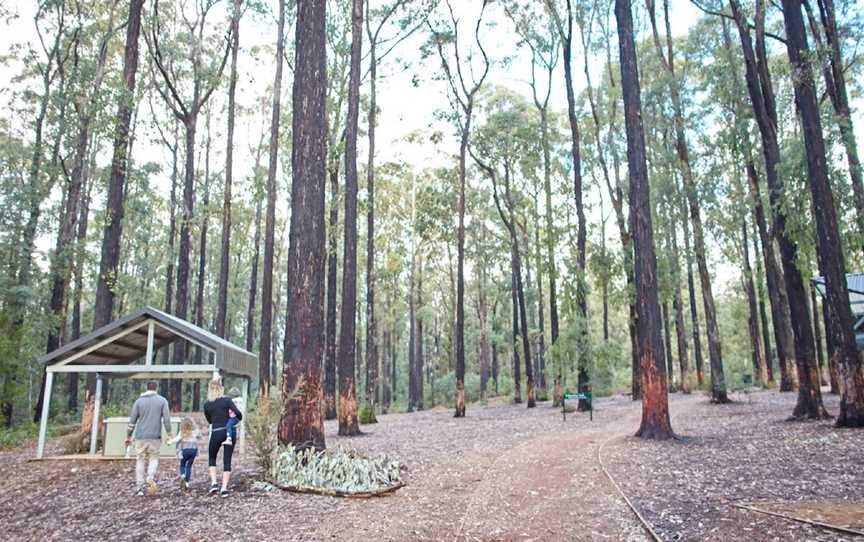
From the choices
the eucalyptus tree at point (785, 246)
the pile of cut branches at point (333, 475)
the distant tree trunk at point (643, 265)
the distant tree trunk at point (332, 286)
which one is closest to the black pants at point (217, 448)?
the pile of cut branches at point (333, 475)

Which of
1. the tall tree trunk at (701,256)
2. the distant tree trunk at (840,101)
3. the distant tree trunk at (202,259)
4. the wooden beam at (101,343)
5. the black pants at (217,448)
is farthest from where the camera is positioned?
the distant tree trunk at (202,259)

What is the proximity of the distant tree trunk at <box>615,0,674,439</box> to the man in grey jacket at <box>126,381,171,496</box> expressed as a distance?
9.36 meters

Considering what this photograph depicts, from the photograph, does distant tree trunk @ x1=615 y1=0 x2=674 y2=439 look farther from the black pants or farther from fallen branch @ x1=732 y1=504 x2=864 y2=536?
the black pants

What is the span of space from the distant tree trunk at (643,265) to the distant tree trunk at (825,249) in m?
3.29

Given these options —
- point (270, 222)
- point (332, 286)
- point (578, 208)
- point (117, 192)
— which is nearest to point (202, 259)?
point (270, 222)

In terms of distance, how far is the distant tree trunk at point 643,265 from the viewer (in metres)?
12.1

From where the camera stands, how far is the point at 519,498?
283 inches

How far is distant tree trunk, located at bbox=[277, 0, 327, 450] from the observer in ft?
31.1

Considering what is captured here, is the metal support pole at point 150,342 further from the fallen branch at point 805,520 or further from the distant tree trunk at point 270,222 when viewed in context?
the fallen branch at point 805,520

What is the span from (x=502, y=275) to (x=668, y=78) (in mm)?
22413

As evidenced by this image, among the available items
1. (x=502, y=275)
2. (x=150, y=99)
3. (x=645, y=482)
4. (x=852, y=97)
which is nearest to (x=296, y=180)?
(x=645, y=482)

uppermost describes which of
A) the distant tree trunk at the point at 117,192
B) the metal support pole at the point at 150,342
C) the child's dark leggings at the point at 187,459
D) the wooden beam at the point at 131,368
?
the distant tree trunk at the point at 117,192

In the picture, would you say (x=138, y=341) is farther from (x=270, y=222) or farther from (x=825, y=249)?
(x=825, y=249)

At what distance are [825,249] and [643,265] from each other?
11.6 feet
